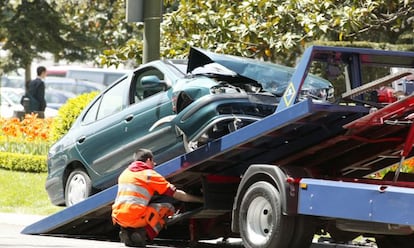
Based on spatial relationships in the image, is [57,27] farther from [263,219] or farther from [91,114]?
[263,219]

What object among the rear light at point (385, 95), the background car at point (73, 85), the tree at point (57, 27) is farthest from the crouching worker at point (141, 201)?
the background car at point (73, 85)

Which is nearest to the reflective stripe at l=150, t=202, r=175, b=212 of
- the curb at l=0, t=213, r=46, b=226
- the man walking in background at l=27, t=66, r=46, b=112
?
the curb at l=0, t=213, r=46, b=226

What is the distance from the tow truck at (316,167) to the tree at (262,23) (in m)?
3.23

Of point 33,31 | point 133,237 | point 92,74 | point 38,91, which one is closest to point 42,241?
point 133,237

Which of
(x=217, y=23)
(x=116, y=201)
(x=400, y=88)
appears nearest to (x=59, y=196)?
(x=116, y=201)

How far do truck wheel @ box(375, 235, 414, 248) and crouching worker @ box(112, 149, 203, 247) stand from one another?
1943 mm

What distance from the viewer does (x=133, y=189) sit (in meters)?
12.1

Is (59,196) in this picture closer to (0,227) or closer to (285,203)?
(0,227)

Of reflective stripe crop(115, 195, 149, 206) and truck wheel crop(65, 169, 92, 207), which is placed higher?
reflective stripe crop(115, 195, 149, 206)

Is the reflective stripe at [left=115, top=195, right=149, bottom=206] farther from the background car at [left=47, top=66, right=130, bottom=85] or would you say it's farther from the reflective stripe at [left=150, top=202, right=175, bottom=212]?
the background car at [left=47, top=66, right=130, bottom=85]

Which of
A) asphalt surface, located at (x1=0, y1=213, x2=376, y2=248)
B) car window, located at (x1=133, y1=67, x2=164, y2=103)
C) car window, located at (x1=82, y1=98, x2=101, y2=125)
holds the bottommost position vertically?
asphalt surface, located at (x1=0, y1=213, x2=376, y2=248)

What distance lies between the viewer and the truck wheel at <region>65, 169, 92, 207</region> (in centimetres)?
1385

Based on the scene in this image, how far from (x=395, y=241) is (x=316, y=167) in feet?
3.66

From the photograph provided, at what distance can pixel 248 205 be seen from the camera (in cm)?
1113
